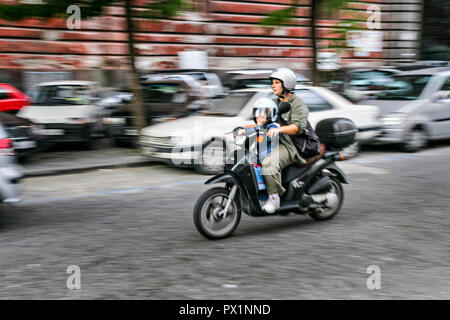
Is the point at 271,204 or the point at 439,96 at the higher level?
the point at 439,96

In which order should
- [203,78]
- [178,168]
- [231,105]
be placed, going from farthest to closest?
[203,78] < [178,168] < [231,105]

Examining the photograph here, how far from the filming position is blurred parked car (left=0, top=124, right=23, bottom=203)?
5.88 m

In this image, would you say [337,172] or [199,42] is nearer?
[337,172]

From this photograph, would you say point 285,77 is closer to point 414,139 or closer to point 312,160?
Answer: point 312,160

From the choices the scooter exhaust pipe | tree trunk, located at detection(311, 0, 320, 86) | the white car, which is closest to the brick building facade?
tree trunk, located at detection(311, 0, 320, 86)

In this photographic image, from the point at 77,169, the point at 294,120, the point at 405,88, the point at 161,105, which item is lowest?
the point at 77,169

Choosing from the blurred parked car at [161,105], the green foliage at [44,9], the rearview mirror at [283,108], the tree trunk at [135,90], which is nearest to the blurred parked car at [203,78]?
the blurred parked car at [161,105]

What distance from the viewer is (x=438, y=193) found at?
743 cm

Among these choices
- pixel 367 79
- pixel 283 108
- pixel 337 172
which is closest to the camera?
pixel 283 108

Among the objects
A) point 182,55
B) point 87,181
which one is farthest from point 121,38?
point 87,181

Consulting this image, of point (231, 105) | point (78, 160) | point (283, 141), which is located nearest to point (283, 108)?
point (283, 141)

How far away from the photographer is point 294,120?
5449mm

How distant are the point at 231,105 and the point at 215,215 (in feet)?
15.6

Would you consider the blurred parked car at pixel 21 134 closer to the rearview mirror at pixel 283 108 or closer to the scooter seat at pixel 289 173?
the scooter seat at pixel 289 173
